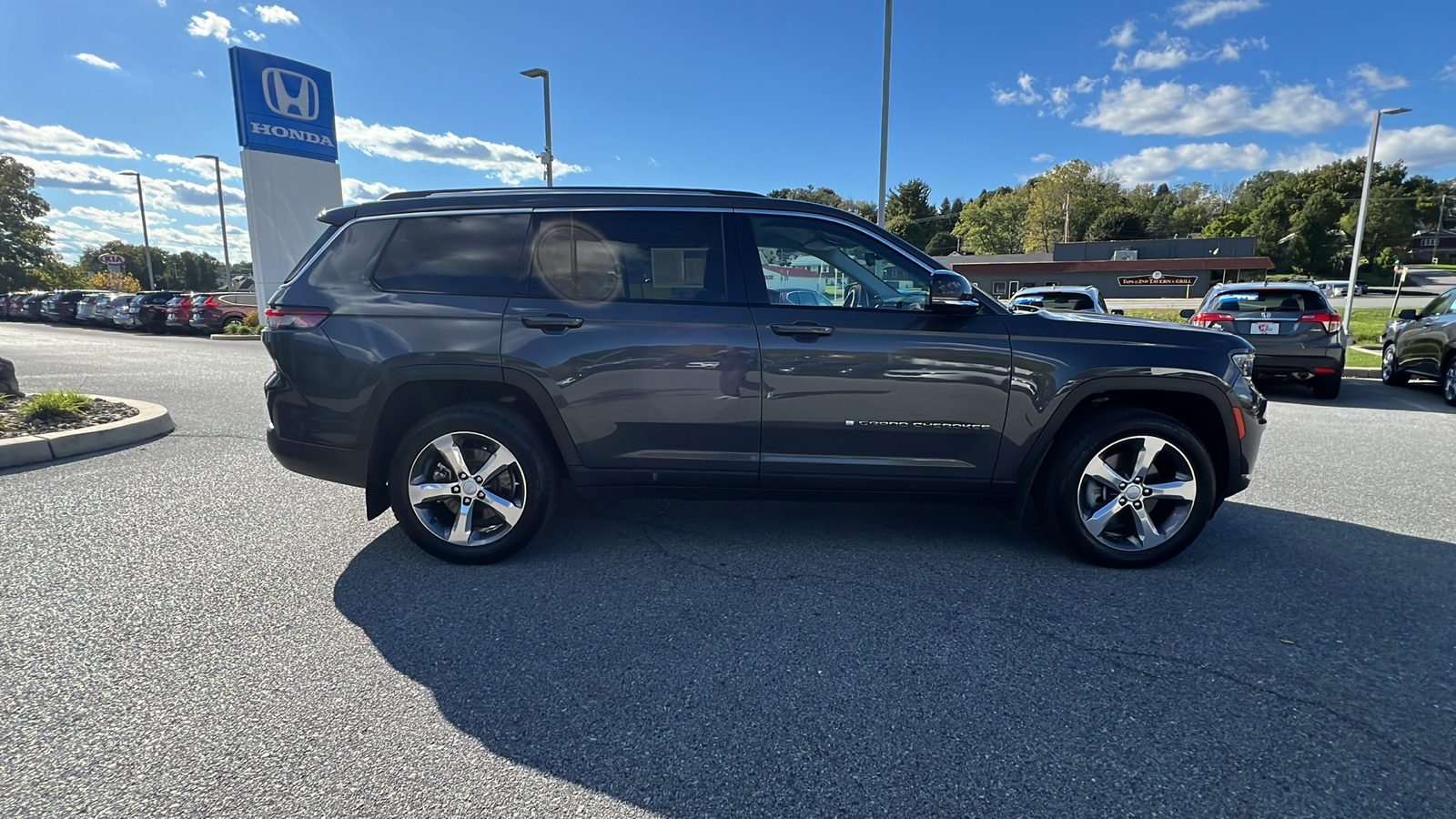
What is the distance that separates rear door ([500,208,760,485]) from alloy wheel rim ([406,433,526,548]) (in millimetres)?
423

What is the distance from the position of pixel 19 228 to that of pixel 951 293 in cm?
8124

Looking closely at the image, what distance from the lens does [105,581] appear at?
11.5 ft

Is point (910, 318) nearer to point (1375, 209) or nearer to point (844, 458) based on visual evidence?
point (844, 458)

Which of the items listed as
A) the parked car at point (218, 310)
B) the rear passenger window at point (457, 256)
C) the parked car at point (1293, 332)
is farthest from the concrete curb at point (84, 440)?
the parked car at point (218, 310)

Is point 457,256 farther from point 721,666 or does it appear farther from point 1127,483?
point 1127,483

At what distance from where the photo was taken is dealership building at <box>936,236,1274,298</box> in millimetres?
55562

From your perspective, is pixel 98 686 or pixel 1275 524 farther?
pixel 1275 524

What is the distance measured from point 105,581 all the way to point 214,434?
383 cm

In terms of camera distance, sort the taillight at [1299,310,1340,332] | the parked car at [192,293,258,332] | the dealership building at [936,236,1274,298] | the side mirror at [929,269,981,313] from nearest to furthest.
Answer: the side mirror at [929,269,981,313], the taillight at [1299,310,1340,332], the parked car at [192,293,258,332], the dealership building at [936,236,1274,298]

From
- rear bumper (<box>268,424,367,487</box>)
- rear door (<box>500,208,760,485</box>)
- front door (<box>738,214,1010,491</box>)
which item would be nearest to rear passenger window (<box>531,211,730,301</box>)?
rear door (<box>500,208,760,485</box>)

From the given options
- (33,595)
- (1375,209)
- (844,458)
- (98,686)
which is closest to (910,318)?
(844,458)

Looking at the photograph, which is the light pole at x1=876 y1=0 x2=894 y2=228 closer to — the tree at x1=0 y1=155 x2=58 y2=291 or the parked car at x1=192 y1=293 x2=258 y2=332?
the parked car at x1=192 y1=293 x2=258 y2=332

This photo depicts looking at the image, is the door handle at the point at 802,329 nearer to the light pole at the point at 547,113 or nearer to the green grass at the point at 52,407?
the green grass at the point at 52,407

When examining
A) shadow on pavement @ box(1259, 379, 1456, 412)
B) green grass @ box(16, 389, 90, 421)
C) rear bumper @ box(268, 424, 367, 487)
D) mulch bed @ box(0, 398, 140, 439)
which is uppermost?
rear bumper @ box(268, 424, 367, 487)
